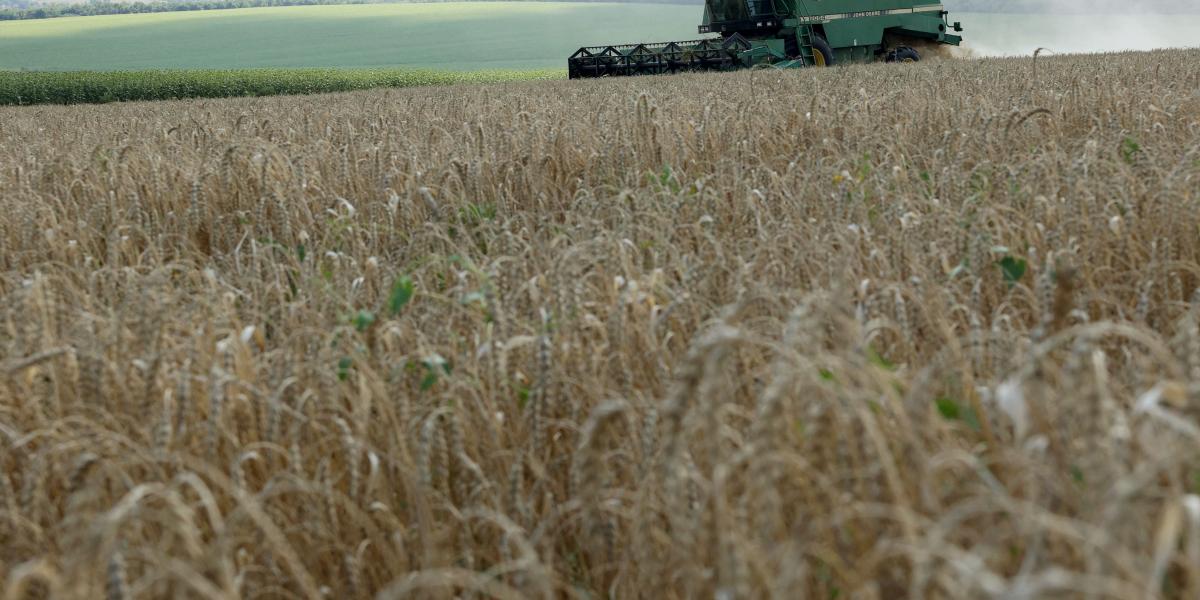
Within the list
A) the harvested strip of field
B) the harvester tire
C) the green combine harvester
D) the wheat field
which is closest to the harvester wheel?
the green combine harvester

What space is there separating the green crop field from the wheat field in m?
40.9

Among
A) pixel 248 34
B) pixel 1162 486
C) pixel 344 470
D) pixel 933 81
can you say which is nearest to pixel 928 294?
pixel 1162 486

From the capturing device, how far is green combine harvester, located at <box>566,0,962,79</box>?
17359 mm

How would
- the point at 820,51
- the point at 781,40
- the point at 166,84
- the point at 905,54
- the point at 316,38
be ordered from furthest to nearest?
1. the point at 316,38
2. the point at 166,84
3. the point at 905,54
4. the point at 820,51
5. the point at 781,40

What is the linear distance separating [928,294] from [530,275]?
4.38 feet

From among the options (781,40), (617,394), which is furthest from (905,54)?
(617,394)

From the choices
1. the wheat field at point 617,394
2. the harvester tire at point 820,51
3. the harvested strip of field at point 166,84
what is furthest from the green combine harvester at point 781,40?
the wheat field at point 617,394

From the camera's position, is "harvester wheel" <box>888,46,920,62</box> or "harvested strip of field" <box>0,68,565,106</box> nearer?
"harvester wheel" <box>888,46,920,62</box>

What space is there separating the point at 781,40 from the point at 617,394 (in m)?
16.8

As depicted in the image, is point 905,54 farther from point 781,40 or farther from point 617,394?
point 617,394

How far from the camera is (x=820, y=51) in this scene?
18156mm

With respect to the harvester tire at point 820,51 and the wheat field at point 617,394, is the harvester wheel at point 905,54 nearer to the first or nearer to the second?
the harvester tire at point 820,51

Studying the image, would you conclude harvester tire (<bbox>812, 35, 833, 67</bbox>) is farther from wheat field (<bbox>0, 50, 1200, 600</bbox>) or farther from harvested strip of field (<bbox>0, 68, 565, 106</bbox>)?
wheat field (<bbox>0, 50, 1200, 600</bbox>)

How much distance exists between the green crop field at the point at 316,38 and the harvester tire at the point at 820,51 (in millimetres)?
27692
